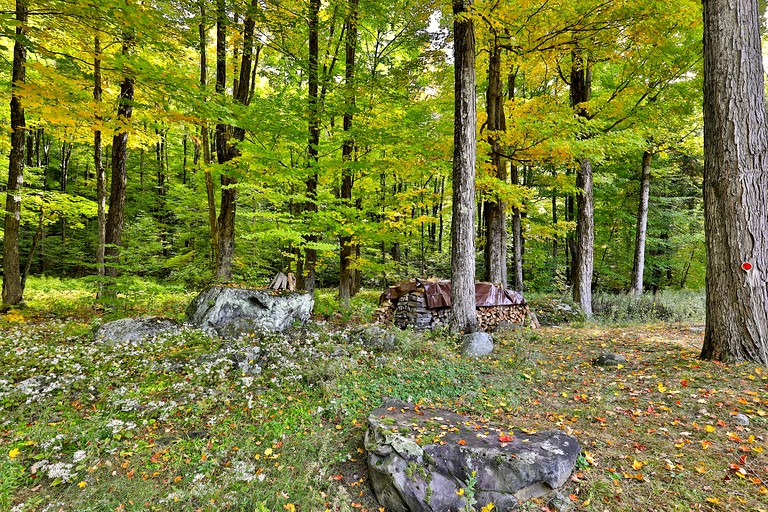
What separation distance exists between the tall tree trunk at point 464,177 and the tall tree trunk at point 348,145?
8.49 ft

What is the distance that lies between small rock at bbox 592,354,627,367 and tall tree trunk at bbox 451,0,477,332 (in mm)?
2157

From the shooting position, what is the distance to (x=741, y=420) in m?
3.28

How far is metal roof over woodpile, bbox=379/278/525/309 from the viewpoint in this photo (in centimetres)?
884

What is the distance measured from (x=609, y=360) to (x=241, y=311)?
21.2 ft

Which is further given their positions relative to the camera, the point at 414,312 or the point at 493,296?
the point at 493,296

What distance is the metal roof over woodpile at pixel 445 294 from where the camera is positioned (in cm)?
884

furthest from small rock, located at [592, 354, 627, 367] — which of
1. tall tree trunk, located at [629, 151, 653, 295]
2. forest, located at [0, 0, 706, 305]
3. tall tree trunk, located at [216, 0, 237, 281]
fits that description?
tall tree trunk, located at [629, 151, 653, 295]

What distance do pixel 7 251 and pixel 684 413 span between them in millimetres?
11916

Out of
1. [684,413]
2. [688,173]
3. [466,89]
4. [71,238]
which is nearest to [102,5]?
[466,89]

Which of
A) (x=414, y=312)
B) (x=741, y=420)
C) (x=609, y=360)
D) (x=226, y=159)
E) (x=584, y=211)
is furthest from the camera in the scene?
(x=584, y=211)

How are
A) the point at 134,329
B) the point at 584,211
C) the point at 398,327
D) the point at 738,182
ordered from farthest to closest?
the point at 584,211
the point at 398,327
the point at 134,329
the point at 738,182

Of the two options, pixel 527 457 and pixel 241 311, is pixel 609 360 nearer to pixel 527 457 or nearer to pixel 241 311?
pixel 527 457

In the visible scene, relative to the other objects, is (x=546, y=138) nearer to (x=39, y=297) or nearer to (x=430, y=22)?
(x=430, y=22)

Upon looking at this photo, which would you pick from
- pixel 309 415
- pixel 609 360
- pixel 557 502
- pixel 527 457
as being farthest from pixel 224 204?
pixel 609 360
